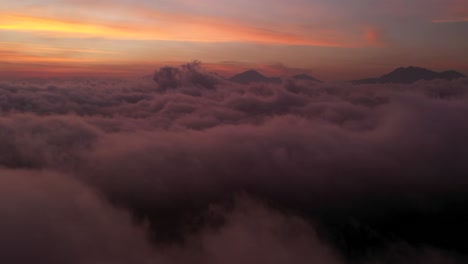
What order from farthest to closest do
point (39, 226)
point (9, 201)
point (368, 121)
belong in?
point (368, 121)
point (9, 201)
point (39, 226)

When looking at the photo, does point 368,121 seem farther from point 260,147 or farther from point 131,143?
point 131,143

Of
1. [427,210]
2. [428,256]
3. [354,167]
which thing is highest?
[354,167]

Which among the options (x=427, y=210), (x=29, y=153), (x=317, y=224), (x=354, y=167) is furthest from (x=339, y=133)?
(x=29, y=153)

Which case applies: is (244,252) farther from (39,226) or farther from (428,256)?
(428,256)

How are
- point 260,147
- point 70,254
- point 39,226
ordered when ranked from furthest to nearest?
point 260,147, point 39,226, point 70,254

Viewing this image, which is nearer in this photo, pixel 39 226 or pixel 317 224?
pixel 39 226

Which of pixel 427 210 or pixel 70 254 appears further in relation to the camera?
pixel 427 210

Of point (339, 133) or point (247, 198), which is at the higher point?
point (339, 133)

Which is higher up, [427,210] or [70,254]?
[70,254]

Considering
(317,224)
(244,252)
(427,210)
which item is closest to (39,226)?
(244,252)

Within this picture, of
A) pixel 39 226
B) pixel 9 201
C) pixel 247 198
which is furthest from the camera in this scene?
pixel 247 198
